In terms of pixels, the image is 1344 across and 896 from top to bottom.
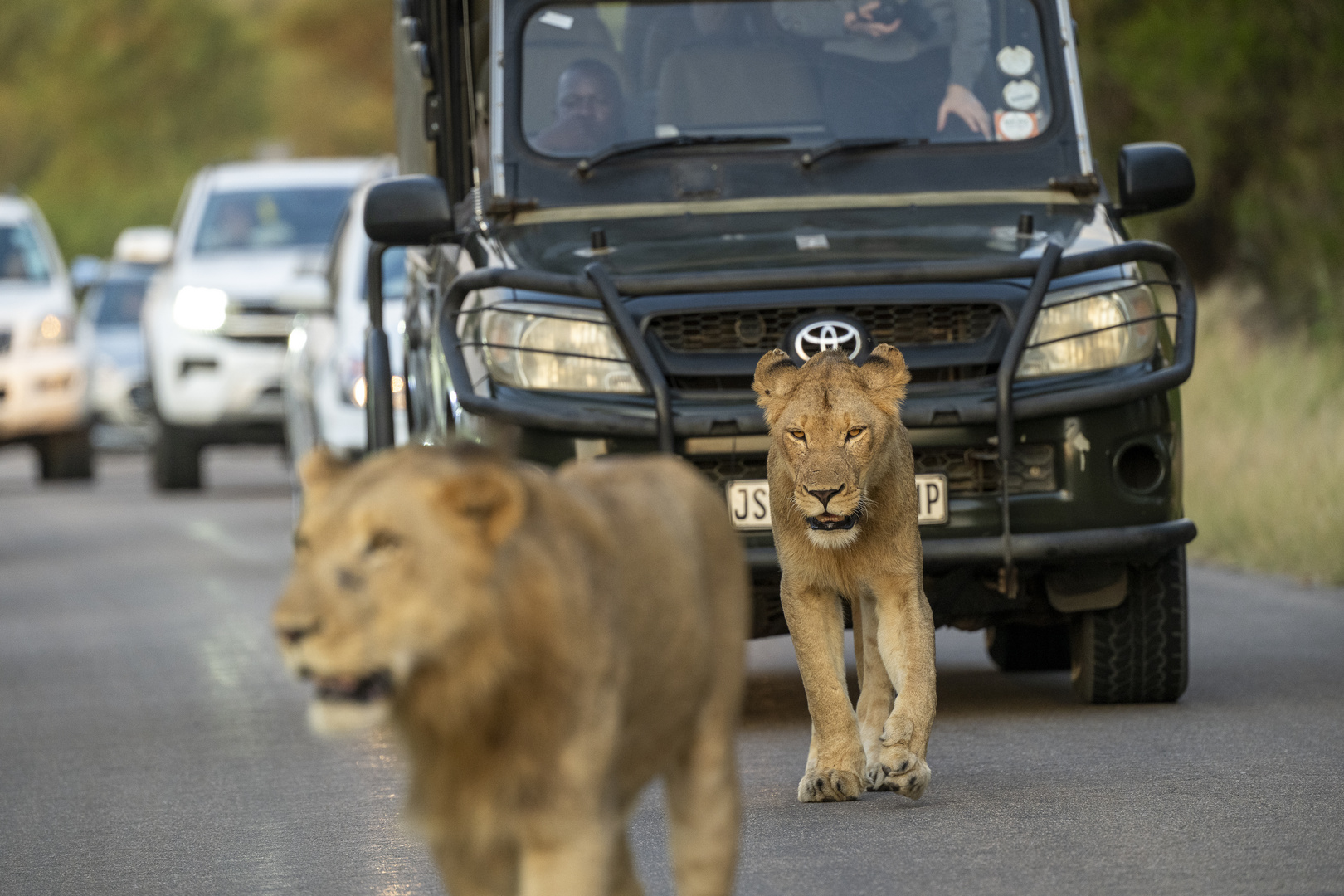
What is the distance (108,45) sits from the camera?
6278cm

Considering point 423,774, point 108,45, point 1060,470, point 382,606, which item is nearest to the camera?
point 382,606

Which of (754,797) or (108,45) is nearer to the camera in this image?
(754,797)

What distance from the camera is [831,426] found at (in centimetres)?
630

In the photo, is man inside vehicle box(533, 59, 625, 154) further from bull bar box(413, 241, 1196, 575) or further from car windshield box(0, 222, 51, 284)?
car windshield box(0, 222, 51, 284)

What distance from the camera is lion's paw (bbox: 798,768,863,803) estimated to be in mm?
6336

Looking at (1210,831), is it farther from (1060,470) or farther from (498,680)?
(498,680)

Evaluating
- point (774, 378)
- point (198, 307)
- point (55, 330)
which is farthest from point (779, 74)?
point (198, 307)

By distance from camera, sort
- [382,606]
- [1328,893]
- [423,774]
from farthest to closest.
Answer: [1328,893]
[423,774]
[382,606]

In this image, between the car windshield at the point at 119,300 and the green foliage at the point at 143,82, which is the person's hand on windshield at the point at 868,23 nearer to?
the car windshield at the point at 119,300

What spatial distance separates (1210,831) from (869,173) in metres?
3.08

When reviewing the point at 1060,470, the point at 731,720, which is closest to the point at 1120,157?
the point at 1060,470

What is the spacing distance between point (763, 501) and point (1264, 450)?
7924 mm

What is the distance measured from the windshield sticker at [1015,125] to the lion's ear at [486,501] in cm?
528

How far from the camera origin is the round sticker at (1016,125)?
8.65 meters
